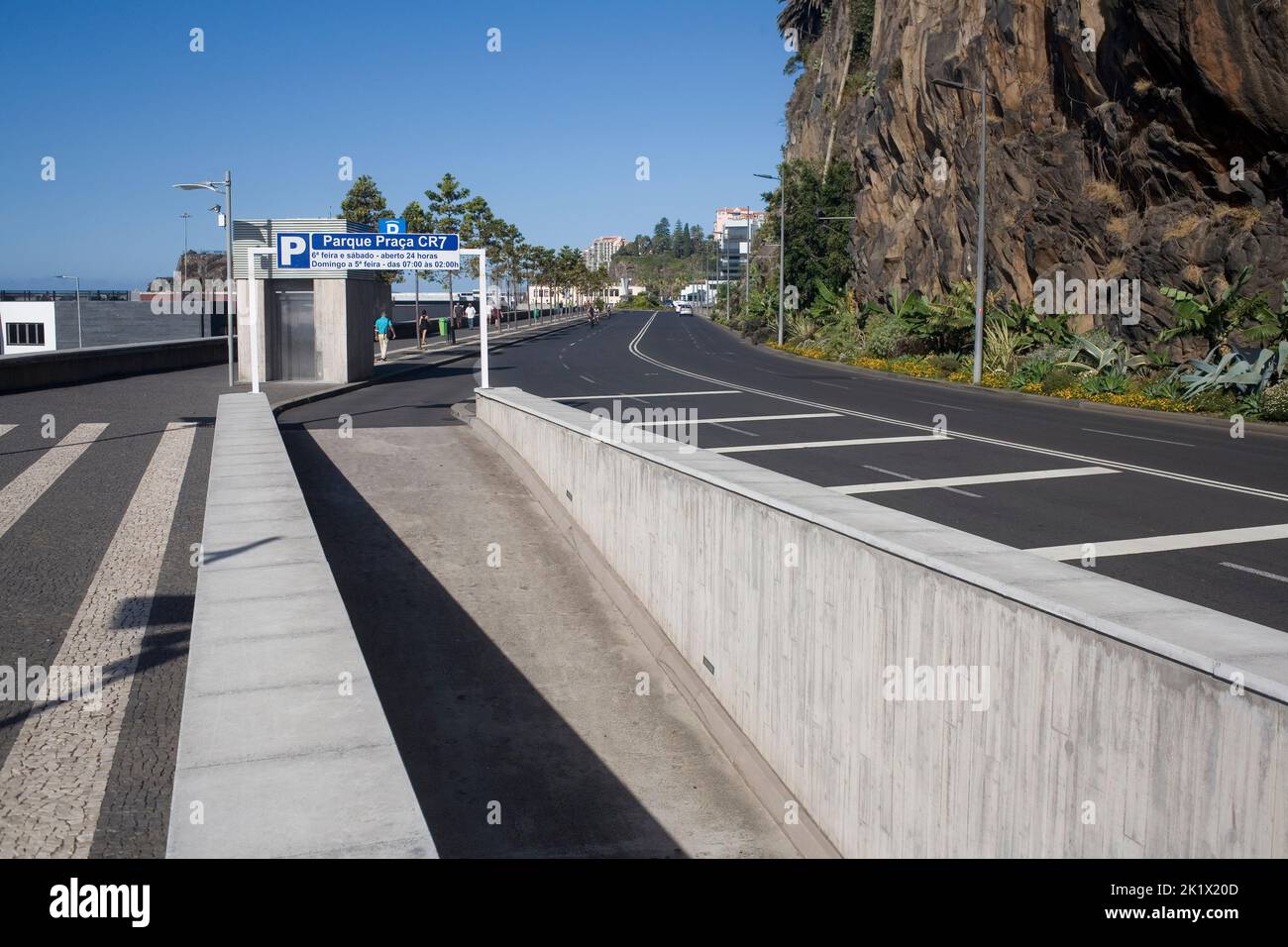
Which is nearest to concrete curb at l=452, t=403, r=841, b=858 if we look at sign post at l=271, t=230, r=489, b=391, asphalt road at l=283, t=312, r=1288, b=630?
asphalt road at l=283, t=312, r=1288, b=630

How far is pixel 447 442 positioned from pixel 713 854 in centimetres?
1353

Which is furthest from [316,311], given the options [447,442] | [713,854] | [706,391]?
[713,854]

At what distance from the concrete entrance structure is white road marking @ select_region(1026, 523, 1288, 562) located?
25889 mm

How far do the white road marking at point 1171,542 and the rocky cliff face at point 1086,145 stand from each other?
1644 cm

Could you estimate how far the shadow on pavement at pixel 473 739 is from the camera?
8469 millimetres

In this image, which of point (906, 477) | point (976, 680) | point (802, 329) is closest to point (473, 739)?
point (976, 680)

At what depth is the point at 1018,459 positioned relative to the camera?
57.5 ft

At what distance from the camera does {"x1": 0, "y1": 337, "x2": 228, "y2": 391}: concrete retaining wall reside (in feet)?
88.2

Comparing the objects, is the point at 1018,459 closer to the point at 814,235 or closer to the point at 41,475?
the point at 41,475

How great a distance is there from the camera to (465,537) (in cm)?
1470

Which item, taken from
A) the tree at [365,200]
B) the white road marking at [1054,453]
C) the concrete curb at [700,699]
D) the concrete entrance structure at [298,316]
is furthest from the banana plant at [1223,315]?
the tree at [365,200]

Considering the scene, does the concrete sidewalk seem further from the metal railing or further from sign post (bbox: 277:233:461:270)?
the metal railing

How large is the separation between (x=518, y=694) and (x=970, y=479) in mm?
7645

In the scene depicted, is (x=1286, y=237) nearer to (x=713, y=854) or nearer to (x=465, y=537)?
(x=465, y=537)
